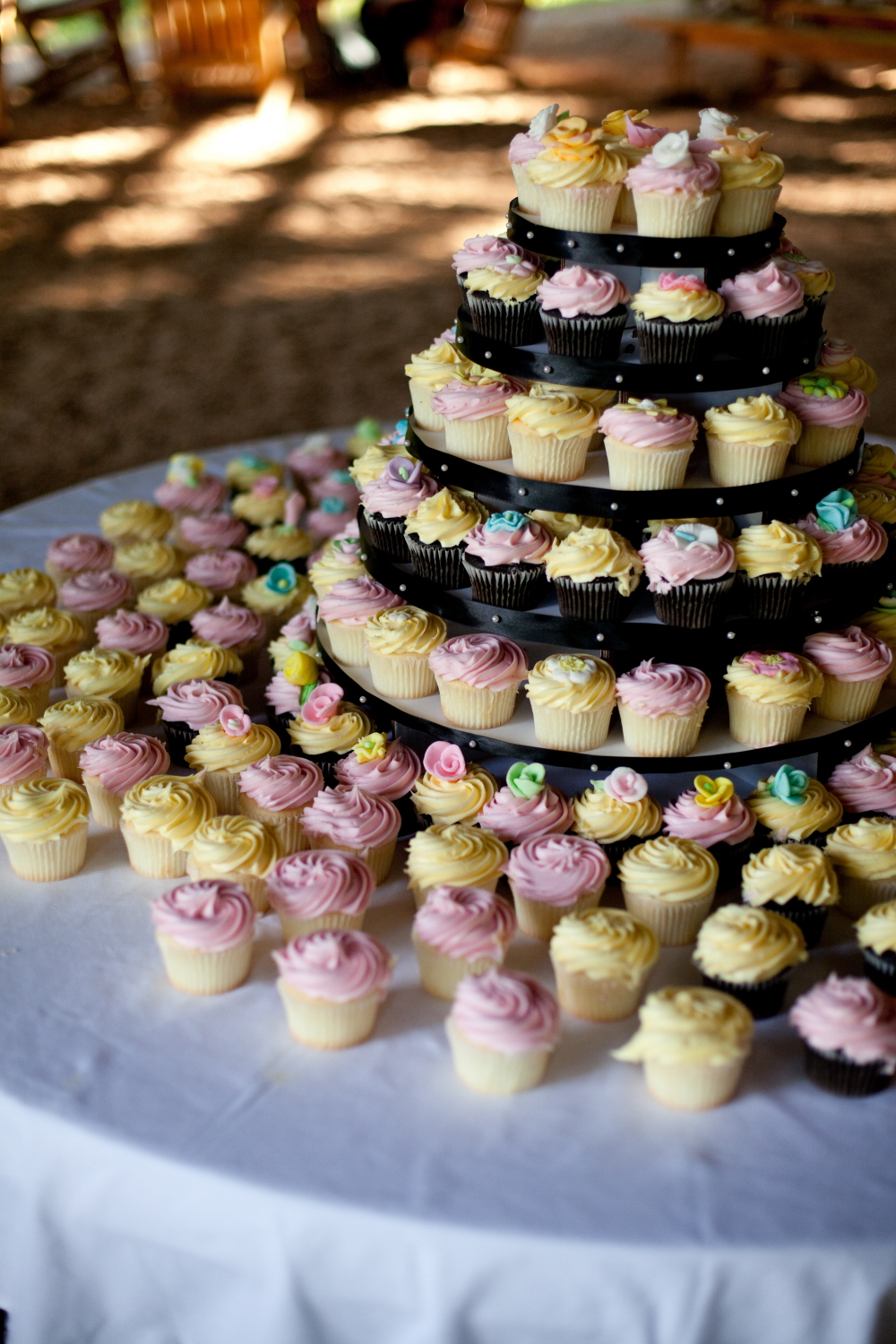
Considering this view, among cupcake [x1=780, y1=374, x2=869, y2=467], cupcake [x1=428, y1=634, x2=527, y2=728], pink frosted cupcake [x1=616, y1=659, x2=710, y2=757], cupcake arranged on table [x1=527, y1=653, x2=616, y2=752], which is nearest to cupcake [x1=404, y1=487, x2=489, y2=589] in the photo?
cupcake [x1=428, y1=634, x2=527, y2=728]

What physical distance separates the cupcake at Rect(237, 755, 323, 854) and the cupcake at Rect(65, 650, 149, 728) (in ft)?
1.65

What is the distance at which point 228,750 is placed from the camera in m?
2.54

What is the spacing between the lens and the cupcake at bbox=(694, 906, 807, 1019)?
1987 mm

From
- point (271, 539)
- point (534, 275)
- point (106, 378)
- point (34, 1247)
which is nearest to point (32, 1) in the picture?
point (106, 378)

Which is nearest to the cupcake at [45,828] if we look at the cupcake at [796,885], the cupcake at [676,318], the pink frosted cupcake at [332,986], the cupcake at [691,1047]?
the pink frosted cupcake at [332,986]

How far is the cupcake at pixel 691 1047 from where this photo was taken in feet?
5.99

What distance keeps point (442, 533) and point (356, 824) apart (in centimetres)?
55

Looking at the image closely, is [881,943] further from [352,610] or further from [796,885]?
[352,610]

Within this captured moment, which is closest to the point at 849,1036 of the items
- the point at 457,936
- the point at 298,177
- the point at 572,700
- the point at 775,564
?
the point at 457,936

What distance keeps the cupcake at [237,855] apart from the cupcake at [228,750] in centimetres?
25

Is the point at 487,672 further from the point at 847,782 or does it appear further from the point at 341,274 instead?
the point at 341,274

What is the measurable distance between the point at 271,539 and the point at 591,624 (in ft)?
4.66

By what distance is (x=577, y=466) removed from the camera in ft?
7.84

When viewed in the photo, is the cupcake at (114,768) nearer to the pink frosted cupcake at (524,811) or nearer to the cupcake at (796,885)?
the pink frosted cupcake at (524,811)
